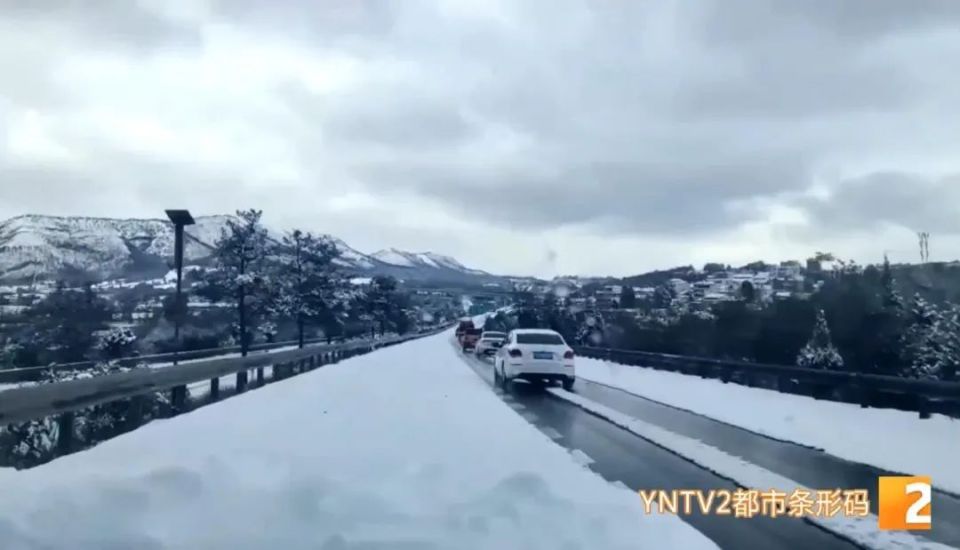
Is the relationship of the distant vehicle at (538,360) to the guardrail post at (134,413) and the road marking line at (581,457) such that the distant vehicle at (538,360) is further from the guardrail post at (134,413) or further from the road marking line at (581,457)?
the road marking line at (581,457)

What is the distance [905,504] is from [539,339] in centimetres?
1746

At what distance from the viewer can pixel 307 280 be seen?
177ft

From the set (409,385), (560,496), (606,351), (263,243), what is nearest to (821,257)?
(606,351)

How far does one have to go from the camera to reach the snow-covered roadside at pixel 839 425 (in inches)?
436

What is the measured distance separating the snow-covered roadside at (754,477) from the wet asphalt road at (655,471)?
15 cm

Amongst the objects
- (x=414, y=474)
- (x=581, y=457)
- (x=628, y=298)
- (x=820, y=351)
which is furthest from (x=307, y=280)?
(x=414, y=474)

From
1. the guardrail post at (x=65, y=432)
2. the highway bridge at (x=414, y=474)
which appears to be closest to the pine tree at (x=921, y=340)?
the highway bridge at (x=414, y=474)

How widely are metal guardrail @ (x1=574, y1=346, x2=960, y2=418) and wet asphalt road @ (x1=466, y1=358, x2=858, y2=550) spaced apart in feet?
16.2

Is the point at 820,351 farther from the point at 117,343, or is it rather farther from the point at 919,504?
the point at 919,504

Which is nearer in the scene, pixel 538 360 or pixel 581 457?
pixel 581 457

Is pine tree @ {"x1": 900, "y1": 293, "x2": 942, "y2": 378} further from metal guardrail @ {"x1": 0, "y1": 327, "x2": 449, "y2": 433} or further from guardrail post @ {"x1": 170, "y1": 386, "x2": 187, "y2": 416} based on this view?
guardrail post @ {"x1": 170, "y1": 386, "x2": 187, "y2": 416}

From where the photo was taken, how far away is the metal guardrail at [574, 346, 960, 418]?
14.6m

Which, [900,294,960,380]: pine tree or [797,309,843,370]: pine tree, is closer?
[900,294,960,380]: pine tree

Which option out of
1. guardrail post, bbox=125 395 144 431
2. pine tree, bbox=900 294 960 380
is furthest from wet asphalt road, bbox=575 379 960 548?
pine tree, bbox=900 294 960 380
